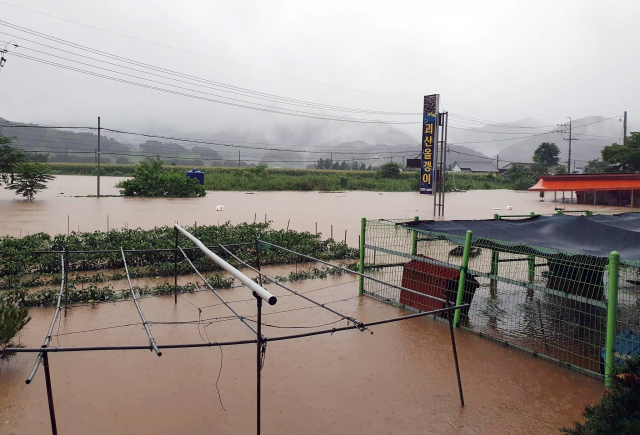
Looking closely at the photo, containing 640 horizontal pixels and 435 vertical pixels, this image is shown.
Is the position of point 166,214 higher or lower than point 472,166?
lower

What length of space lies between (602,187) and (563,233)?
2930 centimetres

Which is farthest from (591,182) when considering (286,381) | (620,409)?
Result: (620,409)

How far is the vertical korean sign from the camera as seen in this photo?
2220 centimetres

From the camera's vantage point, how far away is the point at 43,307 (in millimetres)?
8281

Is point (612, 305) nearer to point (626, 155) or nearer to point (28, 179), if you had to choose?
point (28, 179)

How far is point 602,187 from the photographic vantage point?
108 ft

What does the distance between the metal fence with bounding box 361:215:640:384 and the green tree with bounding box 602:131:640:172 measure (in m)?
39.0

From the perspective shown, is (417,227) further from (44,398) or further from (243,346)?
(44,398)

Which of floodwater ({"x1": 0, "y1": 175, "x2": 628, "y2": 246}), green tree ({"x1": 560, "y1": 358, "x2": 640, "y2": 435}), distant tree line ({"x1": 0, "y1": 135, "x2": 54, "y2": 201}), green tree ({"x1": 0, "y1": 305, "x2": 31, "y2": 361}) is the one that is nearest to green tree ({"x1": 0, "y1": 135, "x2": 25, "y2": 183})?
distant tree line ({"x1": 0, "y1": 135, "x2": 54, "y2": 201})

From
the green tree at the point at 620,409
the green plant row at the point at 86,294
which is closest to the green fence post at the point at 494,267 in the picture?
the green tree at the point at 620,409

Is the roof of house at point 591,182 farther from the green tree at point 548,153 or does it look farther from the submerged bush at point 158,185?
the green tree at point 548,153

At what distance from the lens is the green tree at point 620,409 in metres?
3.10

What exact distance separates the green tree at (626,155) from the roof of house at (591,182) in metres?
10.2

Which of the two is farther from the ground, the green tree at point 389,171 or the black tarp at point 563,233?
the green tree at point 389,171
